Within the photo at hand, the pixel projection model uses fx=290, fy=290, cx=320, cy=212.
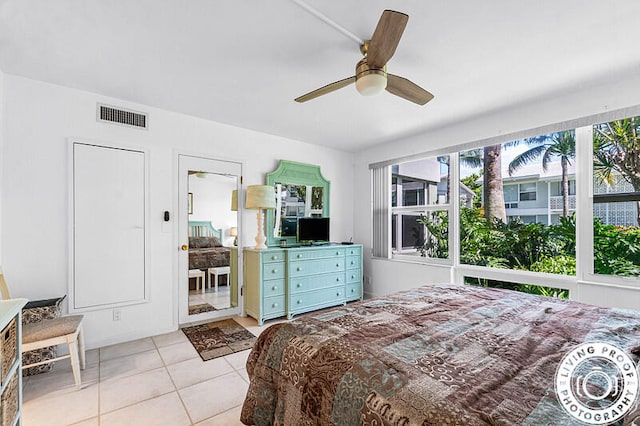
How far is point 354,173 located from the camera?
505cm

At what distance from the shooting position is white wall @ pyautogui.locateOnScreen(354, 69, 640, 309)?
2.49 m

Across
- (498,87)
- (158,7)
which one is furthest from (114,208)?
(498,87)

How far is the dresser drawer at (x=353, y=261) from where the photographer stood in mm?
4273

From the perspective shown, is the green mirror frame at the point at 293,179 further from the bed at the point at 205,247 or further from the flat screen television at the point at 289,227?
the bed at the point at 205,247

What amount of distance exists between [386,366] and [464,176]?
3.24 m

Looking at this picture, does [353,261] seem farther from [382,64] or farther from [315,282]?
[382,64]

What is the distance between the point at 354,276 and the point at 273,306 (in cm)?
136

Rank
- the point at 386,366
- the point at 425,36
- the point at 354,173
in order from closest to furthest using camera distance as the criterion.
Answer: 1. the point at 386,366
2. the point at 425,36
3. the point at 354,173

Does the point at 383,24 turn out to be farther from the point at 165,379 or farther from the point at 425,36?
the point at 165,379

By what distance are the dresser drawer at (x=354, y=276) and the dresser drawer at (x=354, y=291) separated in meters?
0.06

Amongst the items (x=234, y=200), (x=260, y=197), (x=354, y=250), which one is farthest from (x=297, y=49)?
(x=354, y=250)

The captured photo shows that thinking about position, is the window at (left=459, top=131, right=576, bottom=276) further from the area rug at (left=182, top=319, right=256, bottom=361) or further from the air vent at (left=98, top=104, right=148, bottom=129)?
the air vent at (left=98, top=104, right=148, bottom=129)

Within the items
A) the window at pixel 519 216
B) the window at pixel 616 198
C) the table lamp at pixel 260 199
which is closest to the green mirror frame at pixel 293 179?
the table lamp at pixel 260 199

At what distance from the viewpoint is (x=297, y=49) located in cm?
206
